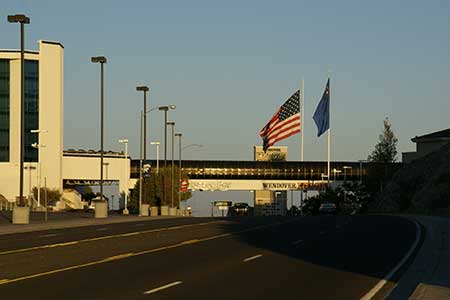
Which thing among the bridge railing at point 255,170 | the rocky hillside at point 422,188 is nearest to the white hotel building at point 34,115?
the bridge railing at point 255,170

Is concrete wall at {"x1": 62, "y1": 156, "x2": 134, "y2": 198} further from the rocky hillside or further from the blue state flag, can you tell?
the rocky hillside

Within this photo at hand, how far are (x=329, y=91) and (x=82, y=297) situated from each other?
264 feet

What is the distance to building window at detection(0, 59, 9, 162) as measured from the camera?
10888cm

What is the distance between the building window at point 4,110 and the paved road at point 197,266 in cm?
7746

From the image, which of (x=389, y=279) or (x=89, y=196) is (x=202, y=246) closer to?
(x=389, y=279)

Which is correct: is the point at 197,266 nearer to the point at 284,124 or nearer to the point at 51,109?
the point at 284,124

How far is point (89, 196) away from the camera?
515 feet

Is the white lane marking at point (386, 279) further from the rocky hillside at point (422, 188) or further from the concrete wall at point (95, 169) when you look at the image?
the concrete wall at point (95, 169)

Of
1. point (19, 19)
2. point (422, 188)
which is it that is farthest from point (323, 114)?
point (19, 19)

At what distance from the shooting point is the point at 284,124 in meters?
82.9

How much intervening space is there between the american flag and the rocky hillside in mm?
12362

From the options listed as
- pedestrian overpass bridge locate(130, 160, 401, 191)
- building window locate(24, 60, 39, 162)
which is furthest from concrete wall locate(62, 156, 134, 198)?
pedestrian overpass bridge locate(130, 160, 401, 191)

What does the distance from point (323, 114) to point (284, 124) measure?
12.0m

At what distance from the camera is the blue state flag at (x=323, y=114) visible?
92.3m
